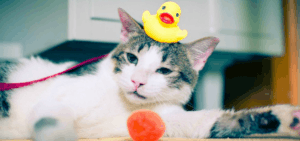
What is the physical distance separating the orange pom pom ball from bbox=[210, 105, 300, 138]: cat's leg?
263mm

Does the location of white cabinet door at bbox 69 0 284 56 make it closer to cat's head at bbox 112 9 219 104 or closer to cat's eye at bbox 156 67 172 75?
cat's head at bbox 112 9 219 104

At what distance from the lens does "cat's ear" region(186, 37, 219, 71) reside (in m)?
0.99

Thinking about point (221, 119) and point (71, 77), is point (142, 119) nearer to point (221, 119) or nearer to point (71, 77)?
point (221, 119)

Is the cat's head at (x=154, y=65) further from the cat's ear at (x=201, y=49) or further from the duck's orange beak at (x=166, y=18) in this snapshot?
the duck's orange beak at (x=166, y=18)

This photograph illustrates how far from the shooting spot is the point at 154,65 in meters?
0.88

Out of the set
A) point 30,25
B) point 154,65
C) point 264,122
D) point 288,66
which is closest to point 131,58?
point 154,65

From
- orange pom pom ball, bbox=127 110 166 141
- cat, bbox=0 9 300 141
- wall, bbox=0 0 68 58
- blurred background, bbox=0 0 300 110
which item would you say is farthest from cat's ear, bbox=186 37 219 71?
wall, bbox=0 0 68 58

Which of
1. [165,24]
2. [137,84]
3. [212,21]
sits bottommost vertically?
[137,84]

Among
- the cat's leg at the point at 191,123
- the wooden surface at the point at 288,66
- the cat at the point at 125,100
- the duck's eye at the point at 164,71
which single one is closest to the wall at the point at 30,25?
the cat at the point at 125,100

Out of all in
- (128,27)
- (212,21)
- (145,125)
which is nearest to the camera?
(145,125)

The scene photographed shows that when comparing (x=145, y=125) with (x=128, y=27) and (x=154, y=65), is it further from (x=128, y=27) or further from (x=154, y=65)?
(x=128, y=27)

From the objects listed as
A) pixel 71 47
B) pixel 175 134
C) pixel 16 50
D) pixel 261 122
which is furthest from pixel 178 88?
pixel 16 50

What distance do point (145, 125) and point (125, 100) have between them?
0.33 metres

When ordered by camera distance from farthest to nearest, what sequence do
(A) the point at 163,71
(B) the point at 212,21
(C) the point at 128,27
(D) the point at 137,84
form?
(B) the point at 212,21
(C) the point at 128,27
(A) the point at 163,71
(D) the point at 137,84
